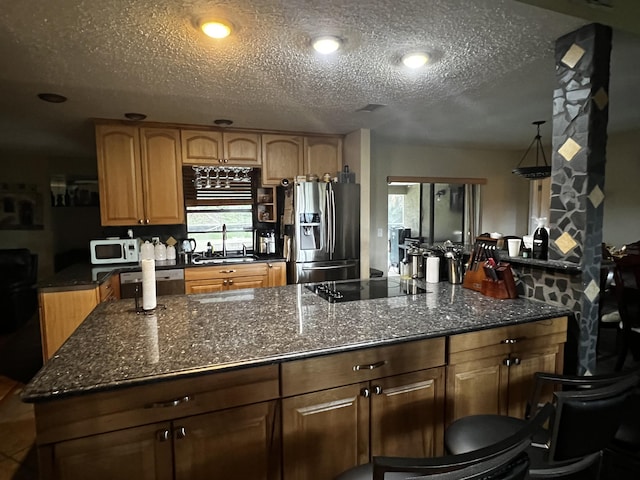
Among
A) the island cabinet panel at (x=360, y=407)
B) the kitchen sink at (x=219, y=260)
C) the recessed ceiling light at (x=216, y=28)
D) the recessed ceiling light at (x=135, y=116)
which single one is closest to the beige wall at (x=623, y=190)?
the island cabinet panel at (x=360, y=407)

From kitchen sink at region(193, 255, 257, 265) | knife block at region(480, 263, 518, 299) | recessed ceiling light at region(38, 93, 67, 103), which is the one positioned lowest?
kitchen sink at region(193, 255, 257, 265)

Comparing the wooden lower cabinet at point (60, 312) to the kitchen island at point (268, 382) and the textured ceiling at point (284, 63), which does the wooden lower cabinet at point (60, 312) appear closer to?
the kitchen island at point (268, 382)

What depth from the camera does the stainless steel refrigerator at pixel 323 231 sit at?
152 inches

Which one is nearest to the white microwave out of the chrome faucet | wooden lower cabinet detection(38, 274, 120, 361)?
wooden lower cabinet detection(38, 274, 120, 361)

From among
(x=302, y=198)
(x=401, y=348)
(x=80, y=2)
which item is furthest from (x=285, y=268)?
(x=80, y=2)

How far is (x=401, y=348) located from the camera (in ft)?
5.09

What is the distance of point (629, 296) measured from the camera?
2.69 meters

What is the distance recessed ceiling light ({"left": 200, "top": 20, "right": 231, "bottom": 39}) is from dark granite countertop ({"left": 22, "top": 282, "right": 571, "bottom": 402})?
1403 millimetres

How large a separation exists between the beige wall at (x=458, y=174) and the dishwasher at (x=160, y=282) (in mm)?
2517

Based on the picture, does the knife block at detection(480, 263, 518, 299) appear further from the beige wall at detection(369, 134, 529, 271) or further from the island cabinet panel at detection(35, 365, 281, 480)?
the beige wall at detection(369, 134, 529, 271)

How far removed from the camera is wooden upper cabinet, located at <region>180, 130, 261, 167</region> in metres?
3.84

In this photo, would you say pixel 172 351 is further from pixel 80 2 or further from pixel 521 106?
pixel 521 106

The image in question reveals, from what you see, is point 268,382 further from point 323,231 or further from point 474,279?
point 323,231

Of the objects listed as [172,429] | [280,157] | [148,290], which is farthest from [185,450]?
[280,157]
